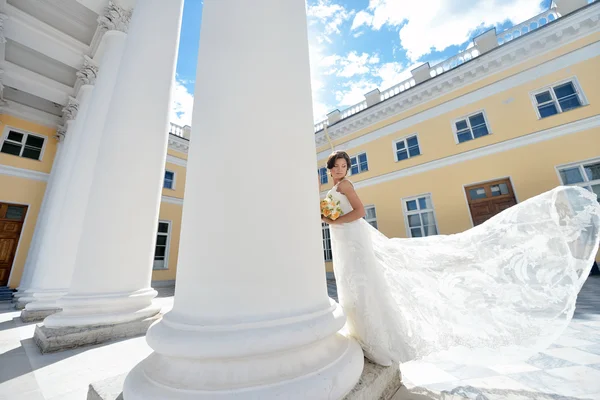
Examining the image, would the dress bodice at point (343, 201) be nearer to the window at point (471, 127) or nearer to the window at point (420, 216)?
the window at point (420, 216)

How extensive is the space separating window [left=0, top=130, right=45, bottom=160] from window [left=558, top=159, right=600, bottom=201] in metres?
21.0

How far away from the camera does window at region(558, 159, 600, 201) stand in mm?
8461

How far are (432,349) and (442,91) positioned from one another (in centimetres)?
1348

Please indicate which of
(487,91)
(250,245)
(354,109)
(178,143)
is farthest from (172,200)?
(487,91)

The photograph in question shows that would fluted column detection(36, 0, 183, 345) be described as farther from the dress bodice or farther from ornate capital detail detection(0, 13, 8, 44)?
ornate capital detail detection(0, 13, 8, 44)

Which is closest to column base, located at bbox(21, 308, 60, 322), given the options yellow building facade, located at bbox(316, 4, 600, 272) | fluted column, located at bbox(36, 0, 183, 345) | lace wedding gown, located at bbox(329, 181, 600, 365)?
fluted column, located at bbox(36, 0, 183, 345)

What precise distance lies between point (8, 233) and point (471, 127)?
19753 millimetres

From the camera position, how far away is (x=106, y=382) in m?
1.42

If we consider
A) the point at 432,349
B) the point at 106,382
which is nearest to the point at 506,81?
the point at 432,349

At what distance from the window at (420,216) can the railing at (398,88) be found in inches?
235

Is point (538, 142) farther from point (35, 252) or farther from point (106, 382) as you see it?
point (35, 252)

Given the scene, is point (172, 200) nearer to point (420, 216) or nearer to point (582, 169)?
point (420, 216)

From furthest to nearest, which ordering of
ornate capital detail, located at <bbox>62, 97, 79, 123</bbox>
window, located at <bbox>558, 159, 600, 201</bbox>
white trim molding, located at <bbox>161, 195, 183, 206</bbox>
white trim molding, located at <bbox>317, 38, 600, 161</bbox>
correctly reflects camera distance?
white trim molding, located at <bbox>161, 195, 183, 206</bbox>, white trim molding, located at <bbox>317, 38, 600, 161</bbox>, ornate capital detail, located at <bbox>62, 97, 79, 123</bbox>, window, located at <bbox>558, 159, 600, 201</bbox>

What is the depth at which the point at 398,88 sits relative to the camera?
13547 mm
